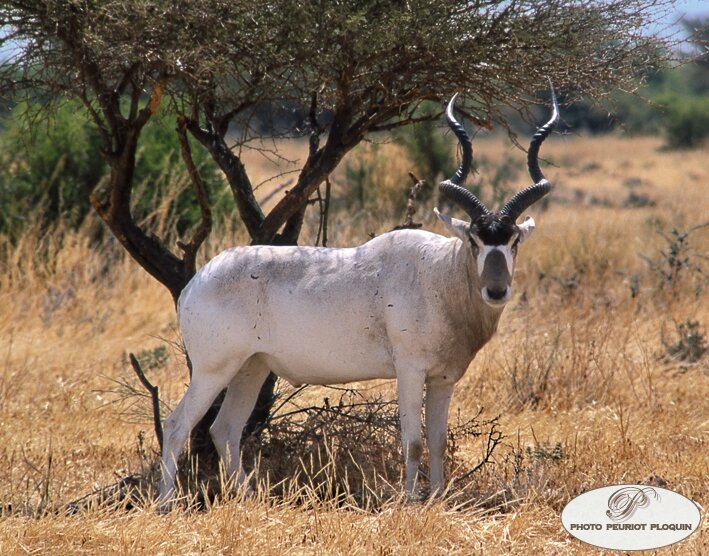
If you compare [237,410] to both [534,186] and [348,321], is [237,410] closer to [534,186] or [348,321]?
[348,321]

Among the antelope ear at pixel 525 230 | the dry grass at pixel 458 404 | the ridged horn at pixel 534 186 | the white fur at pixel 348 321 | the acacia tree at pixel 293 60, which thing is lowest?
the dry grass at pixel 458 404

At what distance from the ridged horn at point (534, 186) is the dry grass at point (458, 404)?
153cm

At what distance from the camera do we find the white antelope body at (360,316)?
20.3 feet

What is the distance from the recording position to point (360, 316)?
6309 mm

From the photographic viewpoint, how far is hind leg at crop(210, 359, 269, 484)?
6816 mm

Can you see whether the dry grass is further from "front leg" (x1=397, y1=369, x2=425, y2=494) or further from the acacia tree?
the acacia tree

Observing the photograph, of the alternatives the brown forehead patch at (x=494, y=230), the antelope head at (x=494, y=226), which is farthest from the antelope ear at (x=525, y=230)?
the brown forehead patch at (x=494, y=230)

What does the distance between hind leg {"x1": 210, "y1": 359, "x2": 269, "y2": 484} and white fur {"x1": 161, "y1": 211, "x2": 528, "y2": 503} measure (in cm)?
15

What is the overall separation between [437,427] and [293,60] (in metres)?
2.28

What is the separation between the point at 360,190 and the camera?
51.8 feet

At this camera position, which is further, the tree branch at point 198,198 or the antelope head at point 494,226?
the tree branch at point 198,198

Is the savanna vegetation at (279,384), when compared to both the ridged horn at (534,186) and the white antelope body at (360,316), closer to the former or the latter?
the white antelope body at (360,316)

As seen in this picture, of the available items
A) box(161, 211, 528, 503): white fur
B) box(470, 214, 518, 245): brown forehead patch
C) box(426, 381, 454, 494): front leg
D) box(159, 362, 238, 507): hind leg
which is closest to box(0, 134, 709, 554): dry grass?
box(426, 381, 454, 494): front leg

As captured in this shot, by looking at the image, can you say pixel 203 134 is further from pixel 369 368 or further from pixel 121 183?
pixel 369 368
